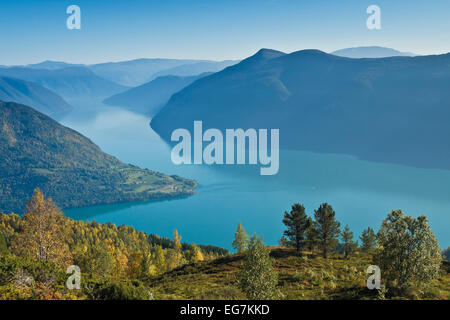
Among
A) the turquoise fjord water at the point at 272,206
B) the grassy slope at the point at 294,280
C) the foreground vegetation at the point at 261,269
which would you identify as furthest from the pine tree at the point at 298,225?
the turquoise fjord water at the point at 272,206

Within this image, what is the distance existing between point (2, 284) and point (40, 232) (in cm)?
926

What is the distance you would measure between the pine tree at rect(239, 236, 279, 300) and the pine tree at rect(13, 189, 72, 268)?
1483cm

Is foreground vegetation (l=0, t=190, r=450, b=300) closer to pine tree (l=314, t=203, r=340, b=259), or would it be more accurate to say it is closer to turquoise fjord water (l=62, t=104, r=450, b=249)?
pine tree (l=314, t=203, r=340, b=259)

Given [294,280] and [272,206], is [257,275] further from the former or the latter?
[272,206]

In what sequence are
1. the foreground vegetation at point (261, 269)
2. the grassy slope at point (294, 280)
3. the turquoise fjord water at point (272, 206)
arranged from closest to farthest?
the foreground vegetation at point (261, 269), the grassy slope at point (294, 280), the turquoise fjord water at point (272, 206)

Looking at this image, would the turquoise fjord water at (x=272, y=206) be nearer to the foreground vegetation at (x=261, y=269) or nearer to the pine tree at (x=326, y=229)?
the pine tree at (x=326, y=229)

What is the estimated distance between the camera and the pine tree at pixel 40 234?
25.3 m

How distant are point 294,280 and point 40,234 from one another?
19315mm

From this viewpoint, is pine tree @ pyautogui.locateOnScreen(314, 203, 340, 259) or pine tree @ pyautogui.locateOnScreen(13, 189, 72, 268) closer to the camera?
pine tree @ pyautogui.locateOnScreen(13, 189, 72, 268)

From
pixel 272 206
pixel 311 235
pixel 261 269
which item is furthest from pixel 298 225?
pixel 272 206

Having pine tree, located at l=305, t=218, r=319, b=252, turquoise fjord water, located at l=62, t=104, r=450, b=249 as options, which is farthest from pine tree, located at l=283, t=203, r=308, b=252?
Result: turquoise fjord water, located at l=62, t=104, r=450, b=249

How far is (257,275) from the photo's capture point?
18594 mm

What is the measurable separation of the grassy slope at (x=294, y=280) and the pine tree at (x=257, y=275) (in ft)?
6.24

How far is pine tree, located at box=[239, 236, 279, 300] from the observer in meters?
18.2
